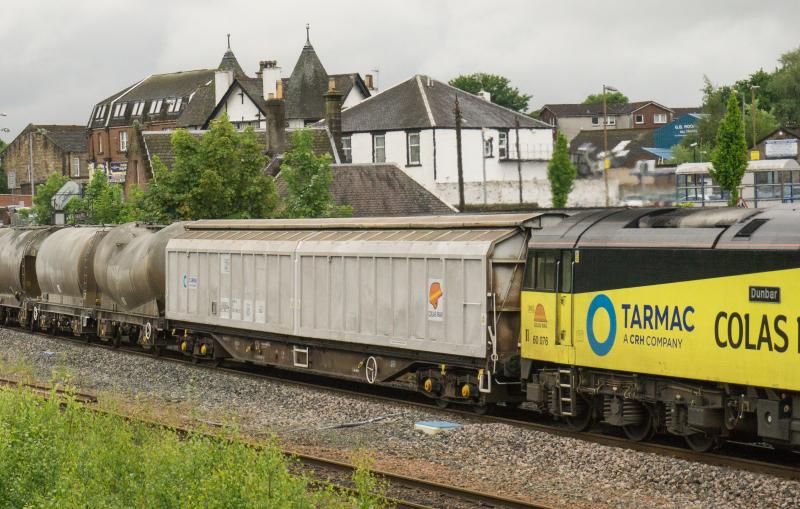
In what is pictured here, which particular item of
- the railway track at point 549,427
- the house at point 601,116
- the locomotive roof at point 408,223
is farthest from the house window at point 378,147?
the house at point 601,116

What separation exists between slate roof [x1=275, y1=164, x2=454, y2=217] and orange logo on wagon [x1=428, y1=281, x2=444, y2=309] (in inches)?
1279

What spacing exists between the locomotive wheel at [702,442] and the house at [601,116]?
139 m

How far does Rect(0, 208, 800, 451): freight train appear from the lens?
1551 centimetres

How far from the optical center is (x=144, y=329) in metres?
31.4

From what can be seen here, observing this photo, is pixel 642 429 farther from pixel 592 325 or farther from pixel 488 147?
pixel 488 147

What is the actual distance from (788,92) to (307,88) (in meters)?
58.2

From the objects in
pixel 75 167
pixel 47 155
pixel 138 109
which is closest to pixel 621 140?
pixel 138 109

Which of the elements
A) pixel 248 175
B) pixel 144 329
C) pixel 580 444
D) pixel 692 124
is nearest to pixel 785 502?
pixel 580 444

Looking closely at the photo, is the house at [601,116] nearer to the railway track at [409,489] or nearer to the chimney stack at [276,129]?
the chimney stack at [276,129]

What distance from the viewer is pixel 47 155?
13175 centimetres

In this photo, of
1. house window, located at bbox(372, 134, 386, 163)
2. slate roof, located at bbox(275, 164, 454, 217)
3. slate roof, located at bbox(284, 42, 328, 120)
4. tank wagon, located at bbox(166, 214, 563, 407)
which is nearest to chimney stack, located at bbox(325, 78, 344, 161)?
slate roof, located at bbox(275, 164, 454, 217)

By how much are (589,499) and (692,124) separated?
4805 inches

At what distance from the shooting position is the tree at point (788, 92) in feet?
389

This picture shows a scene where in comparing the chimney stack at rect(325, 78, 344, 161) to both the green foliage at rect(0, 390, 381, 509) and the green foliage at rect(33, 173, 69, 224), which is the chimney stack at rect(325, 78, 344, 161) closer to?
the green foliage at rect(33, 173, 69, 224)
